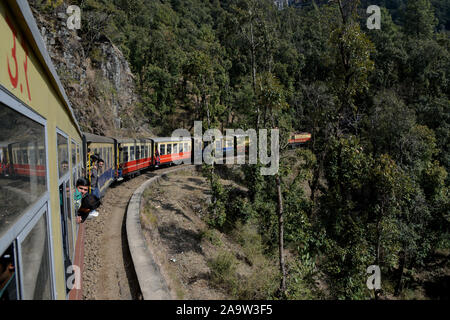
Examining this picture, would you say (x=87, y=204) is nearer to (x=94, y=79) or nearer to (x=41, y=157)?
(x=41, y=157)

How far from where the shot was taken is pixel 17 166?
1.64m

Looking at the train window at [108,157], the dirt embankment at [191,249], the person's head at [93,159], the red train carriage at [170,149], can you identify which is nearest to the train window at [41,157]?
the dirt embankment at [191,249]

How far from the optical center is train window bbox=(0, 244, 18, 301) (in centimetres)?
145

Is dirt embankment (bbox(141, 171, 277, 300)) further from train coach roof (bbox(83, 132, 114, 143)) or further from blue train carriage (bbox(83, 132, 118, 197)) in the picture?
train coach roof (bbox(83, 132, 114, 143))

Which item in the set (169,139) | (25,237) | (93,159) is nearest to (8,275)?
(25,237)

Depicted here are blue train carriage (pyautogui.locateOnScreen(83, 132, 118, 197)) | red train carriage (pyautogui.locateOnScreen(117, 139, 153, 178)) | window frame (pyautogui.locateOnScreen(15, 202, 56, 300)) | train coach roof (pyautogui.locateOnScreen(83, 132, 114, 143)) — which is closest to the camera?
window frame (pyautogui.locateOnScreen(15, 202, 56, 300))

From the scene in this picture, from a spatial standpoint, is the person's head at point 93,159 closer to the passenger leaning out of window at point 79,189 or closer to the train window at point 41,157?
the passenger leaning out of window at point 79,189

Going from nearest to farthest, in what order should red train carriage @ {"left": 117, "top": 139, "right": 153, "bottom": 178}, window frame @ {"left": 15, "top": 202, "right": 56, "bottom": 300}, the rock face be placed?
window frame @ {"left": 15, "top": 202, "right": 56, "bottom": 300} → red train carriage @ {"left": 117, "top": 139, "right": 153, "bottom": 178} → the rock face

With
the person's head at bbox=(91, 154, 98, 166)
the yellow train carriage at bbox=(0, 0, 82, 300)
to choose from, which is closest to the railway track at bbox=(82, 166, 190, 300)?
the person's head at bbox=(91, 154, 98, 166)

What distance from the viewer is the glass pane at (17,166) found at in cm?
142

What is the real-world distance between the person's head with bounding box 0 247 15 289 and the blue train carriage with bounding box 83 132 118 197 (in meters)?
6.45

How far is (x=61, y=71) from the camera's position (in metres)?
19.2

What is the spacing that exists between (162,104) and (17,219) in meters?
35.3
